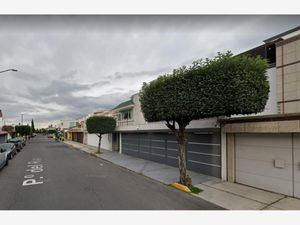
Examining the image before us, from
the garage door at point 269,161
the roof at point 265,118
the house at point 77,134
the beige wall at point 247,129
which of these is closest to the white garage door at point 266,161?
the garage door at point 269,161

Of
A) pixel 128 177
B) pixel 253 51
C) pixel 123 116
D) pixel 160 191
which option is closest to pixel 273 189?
pixel 160 191

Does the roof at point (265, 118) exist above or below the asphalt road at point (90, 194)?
above

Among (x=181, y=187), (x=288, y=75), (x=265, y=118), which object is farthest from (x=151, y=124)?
(x=288, y=75)

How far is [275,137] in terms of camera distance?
8008mm

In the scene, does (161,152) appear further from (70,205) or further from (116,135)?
(116,135)

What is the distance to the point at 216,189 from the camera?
8.35 m

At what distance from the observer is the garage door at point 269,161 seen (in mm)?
7457

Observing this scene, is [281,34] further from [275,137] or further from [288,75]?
[275,137]

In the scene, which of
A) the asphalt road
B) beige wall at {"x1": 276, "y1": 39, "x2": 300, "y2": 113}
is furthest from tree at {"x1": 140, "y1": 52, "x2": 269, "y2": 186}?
beige wall at {"x1": 276, "y1": 39, "x2": 300, "y2": 113}

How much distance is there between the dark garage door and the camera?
10580 millimetres

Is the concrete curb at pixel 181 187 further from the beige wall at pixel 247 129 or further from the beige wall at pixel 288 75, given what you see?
the beige wall at pixel 288 75

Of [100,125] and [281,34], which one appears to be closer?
[281,34]

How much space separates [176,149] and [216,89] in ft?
23.1

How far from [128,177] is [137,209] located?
184 inches
